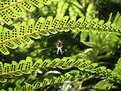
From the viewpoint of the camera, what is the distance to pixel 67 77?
41.8 inches

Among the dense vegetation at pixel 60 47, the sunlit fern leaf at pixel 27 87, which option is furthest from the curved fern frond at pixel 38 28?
the sunlit fern leaf at pixel 27 87

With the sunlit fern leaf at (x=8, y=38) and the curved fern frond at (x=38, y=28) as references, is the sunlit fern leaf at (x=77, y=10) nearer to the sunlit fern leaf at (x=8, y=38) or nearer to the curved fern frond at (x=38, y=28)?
the curved fern frond at (x=38, y=28)

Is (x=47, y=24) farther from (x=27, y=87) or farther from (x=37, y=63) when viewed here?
(x=27, y=87)

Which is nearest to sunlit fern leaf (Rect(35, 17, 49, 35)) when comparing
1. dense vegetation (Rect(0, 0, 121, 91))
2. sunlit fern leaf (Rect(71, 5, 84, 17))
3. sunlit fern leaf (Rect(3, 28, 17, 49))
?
dense vegetation (Rect(0, 0, 121, 91))

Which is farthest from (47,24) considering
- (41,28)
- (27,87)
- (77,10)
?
(77,10)

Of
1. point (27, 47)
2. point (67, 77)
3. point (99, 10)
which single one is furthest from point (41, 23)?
point (99, 10)

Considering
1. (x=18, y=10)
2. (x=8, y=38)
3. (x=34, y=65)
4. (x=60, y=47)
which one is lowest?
(x=60, y=47)

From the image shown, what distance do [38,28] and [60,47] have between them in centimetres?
116

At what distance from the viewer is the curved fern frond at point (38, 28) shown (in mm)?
885

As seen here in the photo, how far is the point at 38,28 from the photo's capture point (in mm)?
913

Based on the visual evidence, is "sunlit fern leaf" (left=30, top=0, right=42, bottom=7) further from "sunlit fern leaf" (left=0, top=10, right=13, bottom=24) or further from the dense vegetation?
"sunlit fern leaf" (left=0, top=10, right=13, bottom=24)

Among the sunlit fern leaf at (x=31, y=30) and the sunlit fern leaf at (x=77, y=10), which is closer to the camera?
the sunlit fern leaf at (x=31, y=30)

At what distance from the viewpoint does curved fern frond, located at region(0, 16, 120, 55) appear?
0.89m

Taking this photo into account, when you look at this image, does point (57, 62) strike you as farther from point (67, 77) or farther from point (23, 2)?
point (23, 2)
